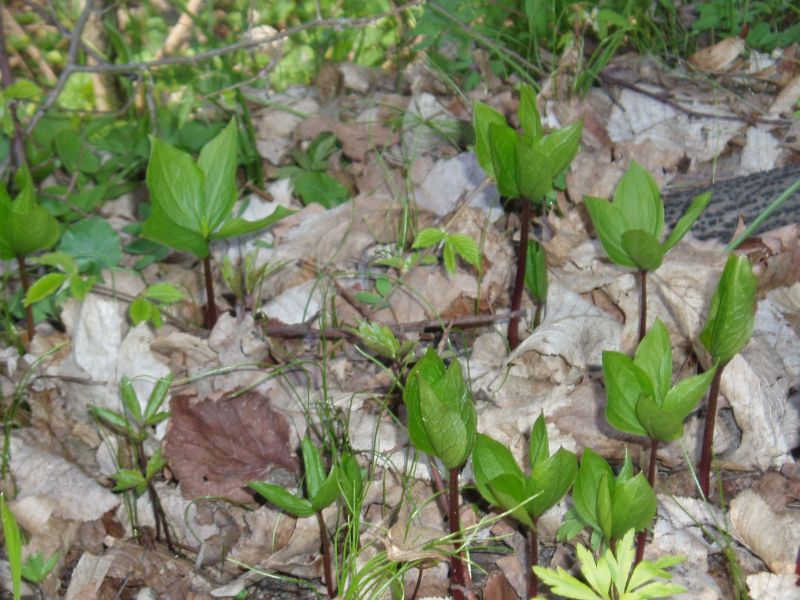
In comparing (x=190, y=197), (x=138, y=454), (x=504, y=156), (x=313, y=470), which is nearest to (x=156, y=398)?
(x=138, y=454)

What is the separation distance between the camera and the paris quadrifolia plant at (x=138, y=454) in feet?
6.62

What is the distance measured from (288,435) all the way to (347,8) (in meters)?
2.52

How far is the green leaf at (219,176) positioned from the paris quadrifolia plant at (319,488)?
738 mm

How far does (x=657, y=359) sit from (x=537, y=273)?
0.61 metres

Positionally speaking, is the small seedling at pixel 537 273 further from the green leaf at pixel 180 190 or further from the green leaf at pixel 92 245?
the green leaf at pixel 92 245

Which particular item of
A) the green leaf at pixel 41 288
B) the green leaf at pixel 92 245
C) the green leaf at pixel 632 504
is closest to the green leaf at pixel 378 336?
the green leaf at pixel 632 504

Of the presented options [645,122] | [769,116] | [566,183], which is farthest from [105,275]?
[769,116]

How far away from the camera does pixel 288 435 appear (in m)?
2.15

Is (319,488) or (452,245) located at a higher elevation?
(452,245)

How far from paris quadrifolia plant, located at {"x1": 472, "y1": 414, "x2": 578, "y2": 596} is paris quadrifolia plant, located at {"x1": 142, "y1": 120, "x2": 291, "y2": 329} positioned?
94 cm

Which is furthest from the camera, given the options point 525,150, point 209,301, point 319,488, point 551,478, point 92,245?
point 92,245

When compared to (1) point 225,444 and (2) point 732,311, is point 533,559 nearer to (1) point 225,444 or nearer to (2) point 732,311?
(2) point 732,311

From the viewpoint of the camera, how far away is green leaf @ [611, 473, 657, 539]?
4.72 feet

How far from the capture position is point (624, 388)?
5.10 feet
